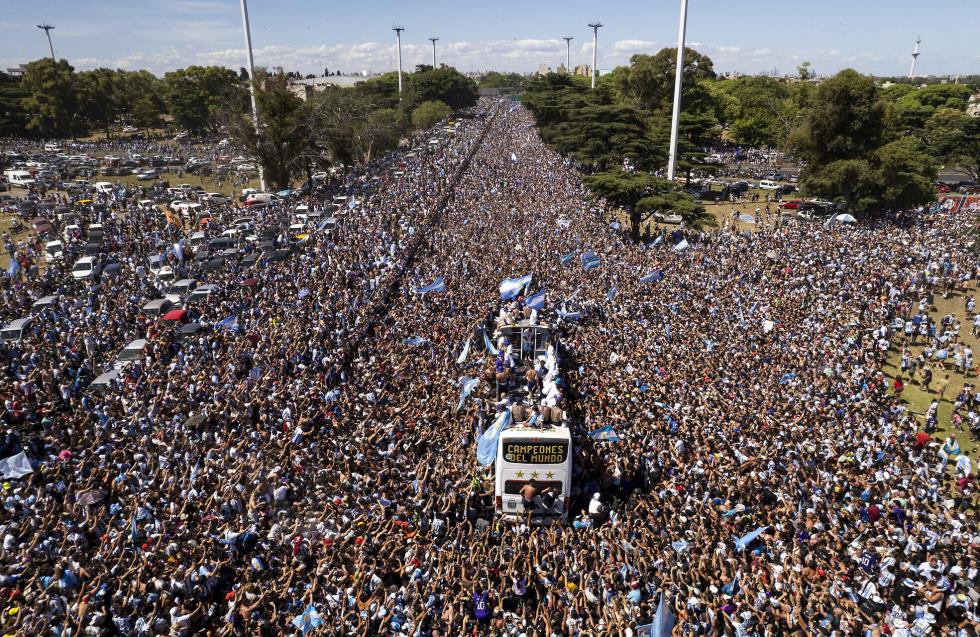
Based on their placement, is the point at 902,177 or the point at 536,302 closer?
the point at 536,302

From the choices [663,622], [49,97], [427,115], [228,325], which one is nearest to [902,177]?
[663,622]

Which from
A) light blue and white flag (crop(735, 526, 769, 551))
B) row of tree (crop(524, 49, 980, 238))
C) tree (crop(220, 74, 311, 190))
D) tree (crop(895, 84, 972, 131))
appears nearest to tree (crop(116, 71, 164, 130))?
tree (crop(220, 74, 311, 190))

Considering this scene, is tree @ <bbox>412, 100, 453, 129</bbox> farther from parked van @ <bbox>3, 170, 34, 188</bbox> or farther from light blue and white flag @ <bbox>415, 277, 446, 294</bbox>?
light blue and white flag @ <bbox>415, 277, 446, 294</bbox>

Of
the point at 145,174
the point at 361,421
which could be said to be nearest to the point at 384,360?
the point at 361,421

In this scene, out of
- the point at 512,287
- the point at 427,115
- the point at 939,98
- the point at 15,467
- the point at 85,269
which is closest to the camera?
the point at 15,467

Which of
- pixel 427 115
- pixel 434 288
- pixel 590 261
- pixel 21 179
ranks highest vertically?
pixel 427 115

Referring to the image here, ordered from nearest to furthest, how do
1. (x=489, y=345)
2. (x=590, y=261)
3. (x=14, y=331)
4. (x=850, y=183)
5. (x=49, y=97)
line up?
(x=489, y=345) → (x=14, y=331) → (x=590, y=261) → (x=850, y=183) → (x=49, y=97)

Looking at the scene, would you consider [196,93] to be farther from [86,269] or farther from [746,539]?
[746,539]
